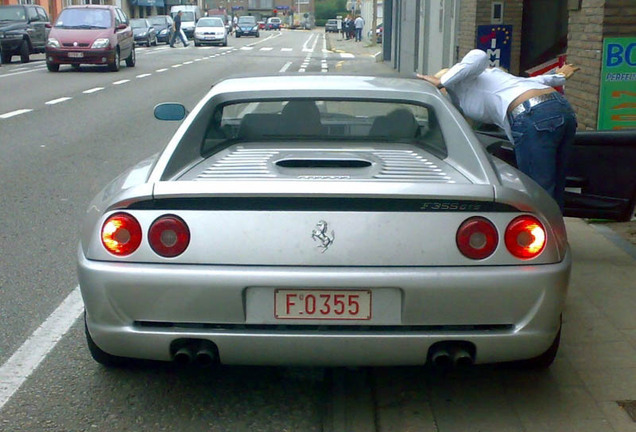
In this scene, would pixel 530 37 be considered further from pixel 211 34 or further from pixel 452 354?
pixel 211 34

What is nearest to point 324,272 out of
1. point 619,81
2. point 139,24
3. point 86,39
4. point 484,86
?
point 484,86

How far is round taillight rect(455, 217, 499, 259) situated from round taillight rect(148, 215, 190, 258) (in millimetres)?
1018

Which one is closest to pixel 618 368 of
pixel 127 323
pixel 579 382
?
pixel 579 382

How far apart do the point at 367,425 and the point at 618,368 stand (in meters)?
1.30

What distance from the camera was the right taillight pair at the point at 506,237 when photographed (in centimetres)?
351

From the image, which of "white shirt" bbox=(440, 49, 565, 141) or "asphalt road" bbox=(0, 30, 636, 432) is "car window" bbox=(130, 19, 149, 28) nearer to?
"asphalt road" bbox=(0, 30, 636, 432)

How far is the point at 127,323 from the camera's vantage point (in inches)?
141

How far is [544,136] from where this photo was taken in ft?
17.7

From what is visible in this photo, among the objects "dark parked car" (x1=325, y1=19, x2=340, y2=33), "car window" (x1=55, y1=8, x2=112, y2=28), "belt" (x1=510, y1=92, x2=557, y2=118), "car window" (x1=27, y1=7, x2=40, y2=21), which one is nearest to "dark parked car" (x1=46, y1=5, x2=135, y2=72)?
"car window" (x1=55, y1=8, x2=112, y2=28)

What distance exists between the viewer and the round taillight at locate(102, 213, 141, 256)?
357 centimetres

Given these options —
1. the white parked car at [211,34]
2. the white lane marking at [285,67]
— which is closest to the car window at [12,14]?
the white lane marking at [285,67]

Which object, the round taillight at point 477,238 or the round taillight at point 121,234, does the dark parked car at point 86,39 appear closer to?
the round taillight at point 121,234

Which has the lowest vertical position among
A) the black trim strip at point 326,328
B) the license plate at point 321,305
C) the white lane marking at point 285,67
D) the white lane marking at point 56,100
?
the white lane marking at point 285,67

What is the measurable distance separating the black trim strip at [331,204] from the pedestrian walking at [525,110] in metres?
1.98
